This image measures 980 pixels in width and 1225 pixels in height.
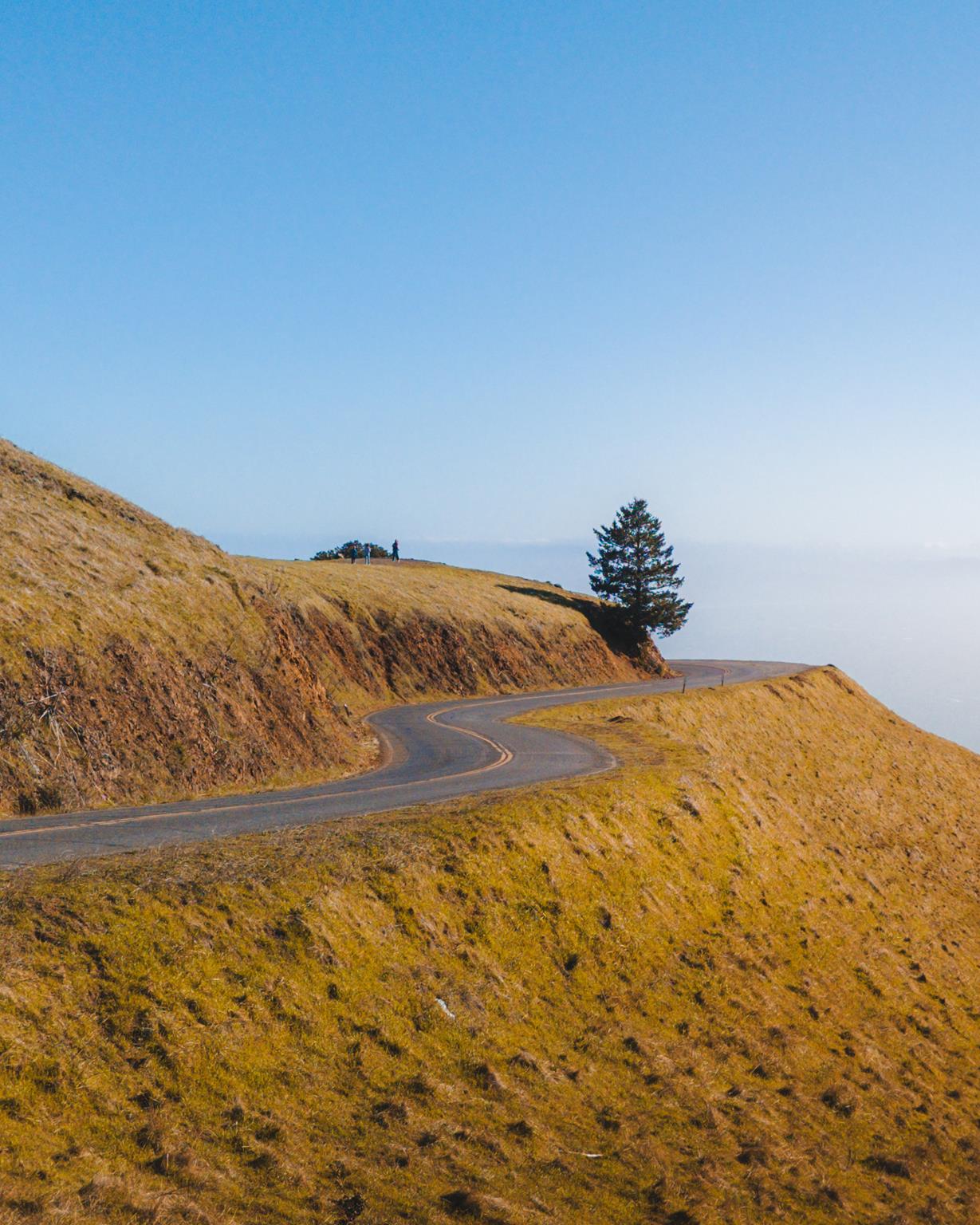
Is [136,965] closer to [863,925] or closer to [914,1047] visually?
[914,1047]

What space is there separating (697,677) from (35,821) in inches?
2186

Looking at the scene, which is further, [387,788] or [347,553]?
[347,553]

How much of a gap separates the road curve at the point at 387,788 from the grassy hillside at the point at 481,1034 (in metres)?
1.64

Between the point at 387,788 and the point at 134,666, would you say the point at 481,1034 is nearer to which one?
the point at 387,788

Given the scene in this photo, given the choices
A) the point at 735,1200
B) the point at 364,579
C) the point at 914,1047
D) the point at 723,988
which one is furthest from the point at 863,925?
the point at 364,579

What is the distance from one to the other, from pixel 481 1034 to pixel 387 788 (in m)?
10.7

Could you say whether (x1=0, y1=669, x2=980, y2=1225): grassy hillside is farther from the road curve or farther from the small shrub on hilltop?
Answer: the small shrub on hilltop

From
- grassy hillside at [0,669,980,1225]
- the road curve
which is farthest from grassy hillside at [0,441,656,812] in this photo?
grassy hillside at [0,669,980,1225]

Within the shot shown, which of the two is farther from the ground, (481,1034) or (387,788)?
(387,788)

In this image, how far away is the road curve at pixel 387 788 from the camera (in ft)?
53.9

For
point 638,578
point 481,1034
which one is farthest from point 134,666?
point 638,578

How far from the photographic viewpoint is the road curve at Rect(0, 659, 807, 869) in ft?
53.9

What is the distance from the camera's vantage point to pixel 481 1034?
550 inches

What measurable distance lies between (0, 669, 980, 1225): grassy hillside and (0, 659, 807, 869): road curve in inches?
64.7
